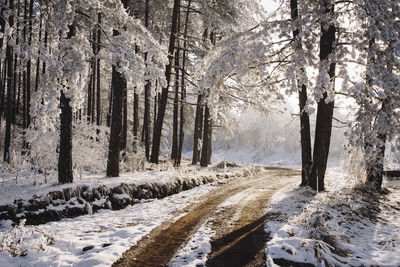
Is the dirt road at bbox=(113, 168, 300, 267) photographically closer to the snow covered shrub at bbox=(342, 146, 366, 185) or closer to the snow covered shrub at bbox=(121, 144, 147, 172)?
the snow covered shrub at bbox=(121, 144, 147, 172)

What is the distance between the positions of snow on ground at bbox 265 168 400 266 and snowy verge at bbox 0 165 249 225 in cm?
396

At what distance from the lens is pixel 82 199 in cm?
711

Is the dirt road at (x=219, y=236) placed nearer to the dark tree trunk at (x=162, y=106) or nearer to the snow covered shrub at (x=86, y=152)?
the snow covered shrub at (x=86, y=152)

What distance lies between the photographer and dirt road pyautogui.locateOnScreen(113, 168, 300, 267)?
14.3 ft

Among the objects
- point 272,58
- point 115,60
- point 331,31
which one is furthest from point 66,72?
point 331,31

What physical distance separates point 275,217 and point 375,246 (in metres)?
2.12

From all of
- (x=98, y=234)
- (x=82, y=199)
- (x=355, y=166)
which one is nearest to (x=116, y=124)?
(x=82, y=199)

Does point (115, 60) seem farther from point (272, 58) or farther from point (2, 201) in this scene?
point (272, 58)

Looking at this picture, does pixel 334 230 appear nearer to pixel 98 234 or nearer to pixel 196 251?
pixel 196 251

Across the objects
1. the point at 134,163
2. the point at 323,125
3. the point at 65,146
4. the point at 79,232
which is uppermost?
the point at 323,125

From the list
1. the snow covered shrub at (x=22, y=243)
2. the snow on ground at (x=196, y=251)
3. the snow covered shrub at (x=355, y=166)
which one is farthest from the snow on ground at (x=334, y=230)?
the snow covered shrub at (x=22, y=243)

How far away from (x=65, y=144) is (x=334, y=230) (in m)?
7.40

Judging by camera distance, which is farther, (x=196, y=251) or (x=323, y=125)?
(x=323, y=125)

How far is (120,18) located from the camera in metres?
8.20
